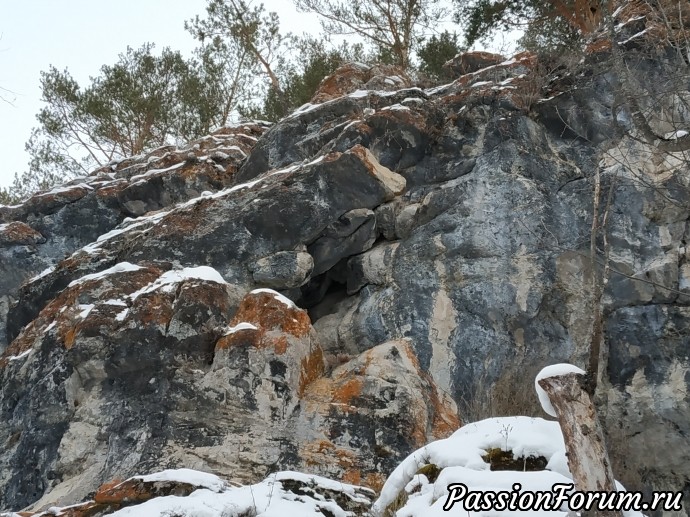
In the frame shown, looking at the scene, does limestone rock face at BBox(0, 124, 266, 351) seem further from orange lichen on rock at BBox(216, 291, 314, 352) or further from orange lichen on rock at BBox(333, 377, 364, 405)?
orange lichen on rock at BBox(333, 377, 364, 405)

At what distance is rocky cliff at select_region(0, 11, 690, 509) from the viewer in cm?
715

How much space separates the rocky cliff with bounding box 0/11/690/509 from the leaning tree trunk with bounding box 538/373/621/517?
2166 millimetres

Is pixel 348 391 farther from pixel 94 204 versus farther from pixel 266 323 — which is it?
pixel 94 204

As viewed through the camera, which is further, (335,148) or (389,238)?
(335,148)

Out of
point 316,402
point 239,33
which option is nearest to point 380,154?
point 316,402

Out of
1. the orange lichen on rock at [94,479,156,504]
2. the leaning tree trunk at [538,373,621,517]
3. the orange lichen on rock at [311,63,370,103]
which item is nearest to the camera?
the leaning tree trunk at [538,373,621,517]

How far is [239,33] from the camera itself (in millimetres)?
17922

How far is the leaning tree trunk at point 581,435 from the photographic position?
4121 mm

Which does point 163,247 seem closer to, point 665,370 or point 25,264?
point 25,264

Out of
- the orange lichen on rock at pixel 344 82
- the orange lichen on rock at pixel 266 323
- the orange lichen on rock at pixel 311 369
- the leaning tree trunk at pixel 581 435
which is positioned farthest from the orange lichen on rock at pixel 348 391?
the orange lichen on rock at pixel 344 82

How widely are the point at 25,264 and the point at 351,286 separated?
19.2ft

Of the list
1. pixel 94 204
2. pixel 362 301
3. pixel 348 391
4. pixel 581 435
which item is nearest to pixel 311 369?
pixel 348 391

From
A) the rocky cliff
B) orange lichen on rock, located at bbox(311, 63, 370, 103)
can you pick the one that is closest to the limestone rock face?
the rocky cliff

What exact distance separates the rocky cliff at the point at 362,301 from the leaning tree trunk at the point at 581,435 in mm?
2166
